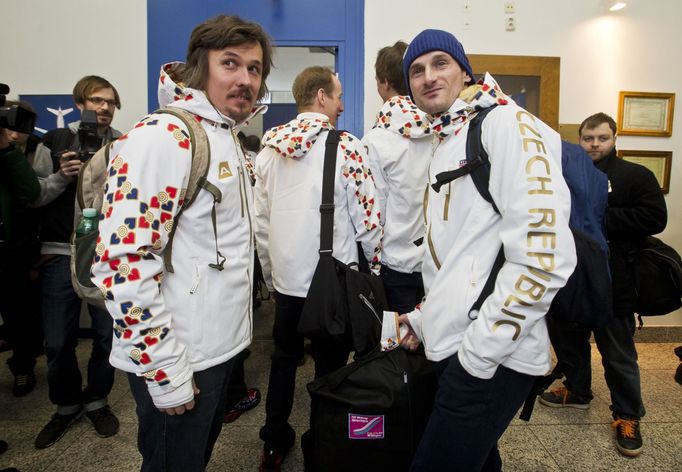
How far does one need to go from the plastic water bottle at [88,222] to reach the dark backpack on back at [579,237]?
953 millimetres

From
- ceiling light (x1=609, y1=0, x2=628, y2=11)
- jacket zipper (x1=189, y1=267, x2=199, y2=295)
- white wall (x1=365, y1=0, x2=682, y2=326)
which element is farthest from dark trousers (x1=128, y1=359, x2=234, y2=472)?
ceiling light (x1=609, y1=0, x2=628, y2=11)

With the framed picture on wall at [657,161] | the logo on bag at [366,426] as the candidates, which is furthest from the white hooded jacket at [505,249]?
the framed picture on wall at [657,161]

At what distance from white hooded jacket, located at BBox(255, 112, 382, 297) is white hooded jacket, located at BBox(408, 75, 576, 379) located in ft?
2.45

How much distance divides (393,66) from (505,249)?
1.45 m

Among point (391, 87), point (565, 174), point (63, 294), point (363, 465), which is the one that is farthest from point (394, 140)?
point (63, 294)

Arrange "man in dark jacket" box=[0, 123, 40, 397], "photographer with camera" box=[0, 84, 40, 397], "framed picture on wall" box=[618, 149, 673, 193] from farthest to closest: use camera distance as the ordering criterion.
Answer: "framed picture on wall" box=[618, 149, 673, 193], "man in dark jacket" box=[0, 123, 40, 397], "photographer with camera" box=[0, 84, 40, 397]

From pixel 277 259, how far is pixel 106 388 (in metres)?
1.30

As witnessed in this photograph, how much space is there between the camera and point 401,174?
2.05 metres

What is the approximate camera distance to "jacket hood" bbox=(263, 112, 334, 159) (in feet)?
6.00

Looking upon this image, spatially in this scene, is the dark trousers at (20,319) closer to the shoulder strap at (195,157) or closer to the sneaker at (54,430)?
the sneaker at (54,430)

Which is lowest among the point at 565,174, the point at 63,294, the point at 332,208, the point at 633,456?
the point at 633,456

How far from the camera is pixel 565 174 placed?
1114 millimetres

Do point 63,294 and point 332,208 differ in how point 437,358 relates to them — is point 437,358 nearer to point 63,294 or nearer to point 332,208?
point 332,208

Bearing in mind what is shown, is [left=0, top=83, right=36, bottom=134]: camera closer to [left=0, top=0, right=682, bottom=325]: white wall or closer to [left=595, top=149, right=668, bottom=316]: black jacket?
[left=0, top=0, right=682, bottom=325]: white wall
